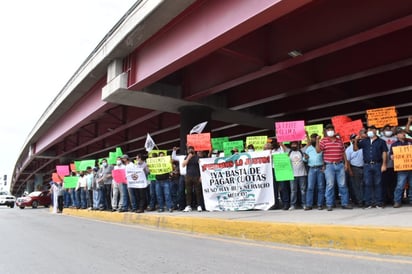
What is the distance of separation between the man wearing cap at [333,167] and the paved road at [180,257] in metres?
2.56

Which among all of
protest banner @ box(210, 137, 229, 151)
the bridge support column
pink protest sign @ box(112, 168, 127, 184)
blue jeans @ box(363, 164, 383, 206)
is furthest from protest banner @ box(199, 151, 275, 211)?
the bridge support column

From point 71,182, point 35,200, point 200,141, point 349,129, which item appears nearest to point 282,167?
point 349,129

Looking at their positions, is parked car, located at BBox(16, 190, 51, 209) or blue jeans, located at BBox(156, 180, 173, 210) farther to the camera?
parked car, located at BBox(16, 190, 51, 209)

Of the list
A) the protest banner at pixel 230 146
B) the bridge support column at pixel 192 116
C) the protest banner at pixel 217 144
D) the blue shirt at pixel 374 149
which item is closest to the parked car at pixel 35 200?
the bridge support column at pixel 192 116

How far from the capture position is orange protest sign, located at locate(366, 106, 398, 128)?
9641mm

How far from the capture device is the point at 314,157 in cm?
945

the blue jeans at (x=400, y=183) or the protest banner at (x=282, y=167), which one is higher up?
the protest banner at (x=282, y=167)

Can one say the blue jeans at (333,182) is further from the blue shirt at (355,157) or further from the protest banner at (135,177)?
the protest banner at (135,177)

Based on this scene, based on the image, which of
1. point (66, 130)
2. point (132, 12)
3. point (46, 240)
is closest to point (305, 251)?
point (46, 240)

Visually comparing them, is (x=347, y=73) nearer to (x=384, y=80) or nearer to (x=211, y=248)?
(x=384, y=80)

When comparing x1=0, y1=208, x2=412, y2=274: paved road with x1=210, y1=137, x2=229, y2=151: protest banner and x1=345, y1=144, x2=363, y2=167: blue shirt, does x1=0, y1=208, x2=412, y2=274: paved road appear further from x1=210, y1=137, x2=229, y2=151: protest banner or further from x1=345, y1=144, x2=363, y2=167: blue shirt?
x1=210, y1=137, x2=229, y2=151: protest banner

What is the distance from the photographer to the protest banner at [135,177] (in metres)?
13.4

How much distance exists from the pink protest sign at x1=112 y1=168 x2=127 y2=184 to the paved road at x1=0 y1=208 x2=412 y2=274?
5.28 meters

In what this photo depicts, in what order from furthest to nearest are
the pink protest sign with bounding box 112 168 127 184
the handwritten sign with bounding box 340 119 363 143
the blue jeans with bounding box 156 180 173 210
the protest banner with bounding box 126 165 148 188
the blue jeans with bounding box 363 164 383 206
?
the pink protest sign with bounding box 112 168 127 184, the protest banner with bounding box 126 165 148 188, the blue jeans with bounding box 156 180 173 210, the handwritten sign with bounding box 340 119 363 143, the blue jeans with bounding box 363 164 383 206
